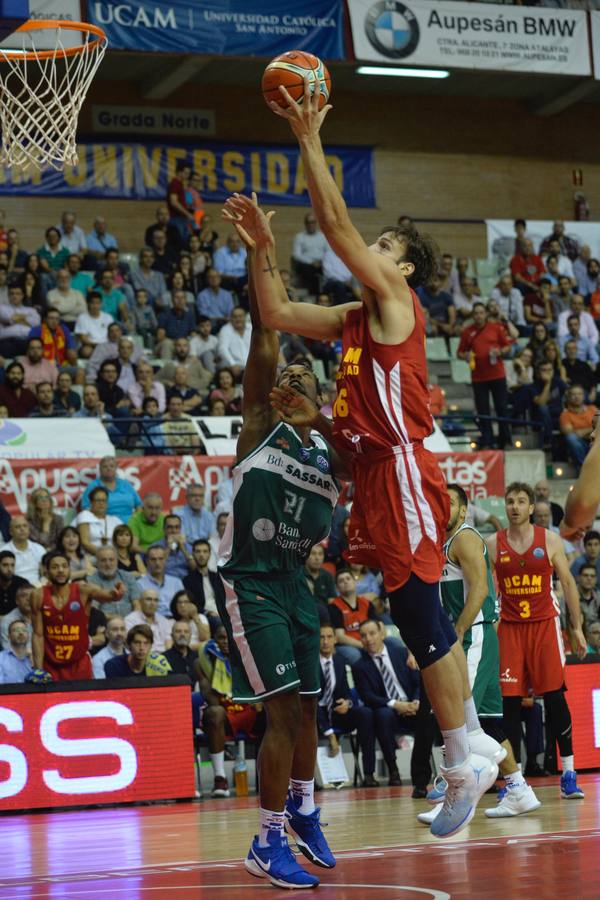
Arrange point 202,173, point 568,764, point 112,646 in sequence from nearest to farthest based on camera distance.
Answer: point 568,764, point 112,646, point 202,173

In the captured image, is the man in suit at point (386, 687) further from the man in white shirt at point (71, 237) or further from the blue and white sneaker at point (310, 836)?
the man in white shirt at point (71, 237)

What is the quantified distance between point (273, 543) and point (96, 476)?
383 inches

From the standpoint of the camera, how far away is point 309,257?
23.1 m

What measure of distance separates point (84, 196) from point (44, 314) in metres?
5.89

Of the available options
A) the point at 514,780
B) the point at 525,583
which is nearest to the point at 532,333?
the point at 525,583

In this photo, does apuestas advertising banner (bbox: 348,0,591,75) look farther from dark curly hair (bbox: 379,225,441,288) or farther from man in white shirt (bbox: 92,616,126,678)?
dark curly hair (bbox: 379,225,441,288)

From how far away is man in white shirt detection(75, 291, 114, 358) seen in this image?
62.2 feet

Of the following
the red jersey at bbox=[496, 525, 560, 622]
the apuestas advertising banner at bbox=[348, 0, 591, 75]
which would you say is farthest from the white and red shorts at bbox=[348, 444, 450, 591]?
the apuestas advertising banner at bbox=[348, 0, 591, 75]

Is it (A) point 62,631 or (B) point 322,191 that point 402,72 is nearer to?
(A) point 62,631

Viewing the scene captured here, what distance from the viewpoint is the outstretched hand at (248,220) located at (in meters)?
6.39

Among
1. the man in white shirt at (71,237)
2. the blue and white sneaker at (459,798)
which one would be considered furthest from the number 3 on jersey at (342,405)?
the man in white shirt at (71,237)

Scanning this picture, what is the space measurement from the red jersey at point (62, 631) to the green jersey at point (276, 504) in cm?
630

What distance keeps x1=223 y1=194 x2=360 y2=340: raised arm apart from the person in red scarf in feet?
39.7

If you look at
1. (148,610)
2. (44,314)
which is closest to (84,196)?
(44,314)
